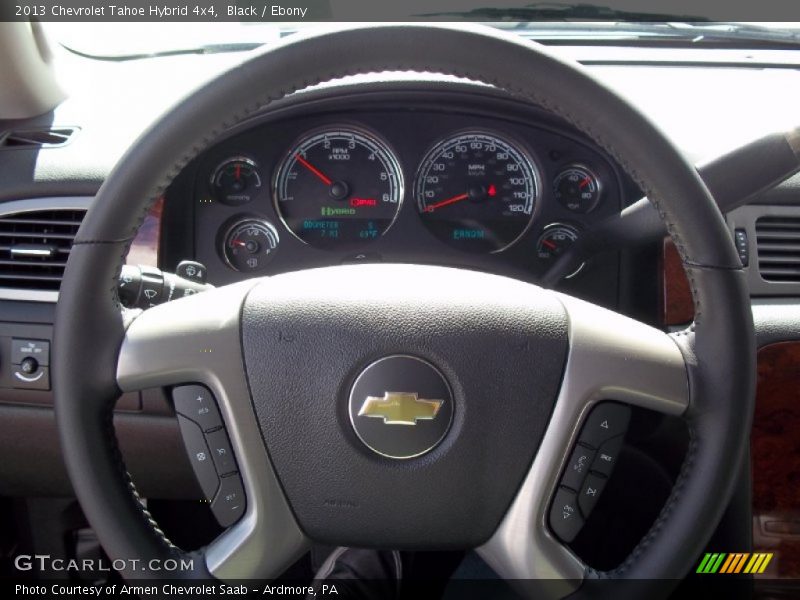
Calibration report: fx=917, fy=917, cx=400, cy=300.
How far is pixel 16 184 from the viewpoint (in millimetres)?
1836

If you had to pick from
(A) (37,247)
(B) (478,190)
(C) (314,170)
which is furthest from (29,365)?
(B) (478,190)

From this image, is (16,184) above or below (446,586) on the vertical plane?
above

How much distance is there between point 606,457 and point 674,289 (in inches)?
28.0

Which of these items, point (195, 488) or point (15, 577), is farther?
point (15, 577)

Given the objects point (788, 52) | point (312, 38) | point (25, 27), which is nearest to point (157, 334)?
point (312, 38)

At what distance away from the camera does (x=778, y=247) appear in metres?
1.84

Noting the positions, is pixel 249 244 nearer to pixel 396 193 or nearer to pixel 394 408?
pixel 396 193

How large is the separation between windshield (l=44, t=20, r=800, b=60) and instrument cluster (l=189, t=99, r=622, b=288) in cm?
37

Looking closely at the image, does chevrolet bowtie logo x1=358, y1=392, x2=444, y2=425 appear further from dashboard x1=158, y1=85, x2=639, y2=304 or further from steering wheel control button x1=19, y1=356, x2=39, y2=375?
steering wheel control button x1=19, y1=356, x2=39, y2=375

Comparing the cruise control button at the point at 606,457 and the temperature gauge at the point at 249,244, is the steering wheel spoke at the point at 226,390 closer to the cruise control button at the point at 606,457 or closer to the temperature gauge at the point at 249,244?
the cruise control button at the point at 606,457

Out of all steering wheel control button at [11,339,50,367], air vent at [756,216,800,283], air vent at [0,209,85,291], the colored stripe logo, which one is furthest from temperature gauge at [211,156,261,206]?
the colored stripe logo

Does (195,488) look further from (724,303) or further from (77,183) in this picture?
(724,303)

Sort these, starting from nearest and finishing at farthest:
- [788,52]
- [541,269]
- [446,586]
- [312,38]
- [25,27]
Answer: [312,38], [446,586], [541,269], [25,27], [788,52]

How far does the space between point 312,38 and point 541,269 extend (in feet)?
3.25
